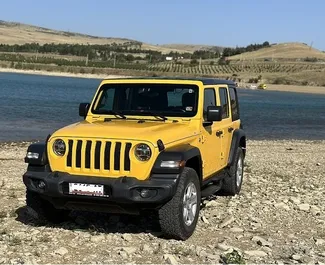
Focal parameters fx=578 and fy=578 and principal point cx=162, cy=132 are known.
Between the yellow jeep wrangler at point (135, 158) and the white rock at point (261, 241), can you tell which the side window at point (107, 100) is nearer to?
the yellow jeep wrangler at point (135, 158)

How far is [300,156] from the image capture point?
17844 millimetres

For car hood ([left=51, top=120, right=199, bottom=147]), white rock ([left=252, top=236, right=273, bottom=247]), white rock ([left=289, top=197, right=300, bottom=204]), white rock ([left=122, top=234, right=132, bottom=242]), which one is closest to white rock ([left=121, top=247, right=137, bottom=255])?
white rock ([left=122, top=234, right=132, bottom=242])

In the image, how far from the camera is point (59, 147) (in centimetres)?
689

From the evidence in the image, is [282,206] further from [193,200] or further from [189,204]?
[189,204]

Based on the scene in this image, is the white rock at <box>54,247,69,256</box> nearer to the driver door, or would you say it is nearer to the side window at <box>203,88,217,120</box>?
the driver door

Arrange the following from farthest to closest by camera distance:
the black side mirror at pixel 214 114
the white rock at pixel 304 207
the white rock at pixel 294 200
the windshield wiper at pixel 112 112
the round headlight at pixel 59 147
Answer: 1. the white rock at pixel 294 200
2. the white rock at pixel 304 207
3. the windshield wiper at pixel 112 112
4. the black side mirror at pixel 214 114
5. the round headlight at pixel 59 147

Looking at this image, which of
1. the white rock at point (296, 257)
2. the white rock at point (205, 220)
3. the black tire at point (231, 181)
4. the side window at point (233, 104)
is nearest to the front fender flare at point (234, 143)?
the black tire at point (231, 181)

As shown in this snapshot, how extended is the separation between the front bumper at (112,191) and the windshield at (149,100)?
1.51m

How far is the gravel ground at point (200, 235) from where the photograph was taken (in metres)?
6.37

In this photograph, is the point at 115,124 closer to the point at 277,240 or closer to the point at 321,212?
the point at 277,240

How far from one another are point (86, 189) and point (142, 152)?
2.51 feet

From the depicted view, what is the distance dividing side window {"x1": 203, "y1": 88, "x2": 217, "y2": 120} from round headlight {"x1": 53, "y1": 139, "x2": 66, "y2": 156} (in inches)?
81.5

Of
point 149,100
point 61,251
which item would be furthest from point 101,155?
point 149,100

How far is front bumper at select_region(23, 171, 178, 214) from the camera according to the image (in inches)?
255
